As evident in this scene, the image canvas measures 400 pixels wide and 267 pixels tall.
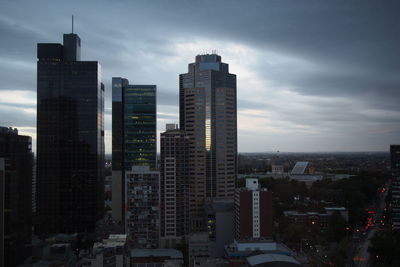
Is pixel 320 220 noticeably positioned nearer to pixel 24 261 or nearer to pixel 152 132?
pixel 152 132

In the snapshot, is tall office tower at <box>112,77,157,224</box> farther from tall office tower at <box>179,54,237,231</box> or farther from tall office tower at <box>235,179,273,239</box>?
tall office tower at <box>235,179,273,239</box>

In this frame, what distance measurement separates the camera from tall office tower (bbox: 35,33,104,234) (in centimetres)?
4784

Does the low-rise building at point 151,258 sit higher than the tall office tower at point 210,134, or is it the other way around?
the tall office tower at point 210,134

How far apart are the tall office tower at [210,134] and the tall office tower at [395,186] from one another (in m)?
20.5

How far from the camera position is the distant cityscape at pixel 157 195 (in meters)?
33.3

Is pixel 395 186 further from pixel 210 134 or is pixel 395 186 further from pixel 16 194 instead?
pixel 16 194

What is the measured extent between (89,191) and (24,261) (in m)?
14.4

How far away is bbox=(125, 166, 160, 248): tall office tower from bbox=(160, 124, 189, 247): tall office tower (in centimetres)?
172

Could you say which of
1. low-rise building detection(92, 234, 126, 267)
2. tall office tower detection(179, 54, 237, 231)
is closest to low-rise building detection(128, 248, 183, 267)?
low-rise building detection(92, 234, 126, 267)

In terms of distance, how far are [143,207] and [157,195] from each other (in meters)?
1.76

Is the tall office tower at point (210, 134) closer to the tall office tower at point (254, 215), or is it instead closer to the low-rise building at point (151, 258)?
the tall office tower at point (254, 215)

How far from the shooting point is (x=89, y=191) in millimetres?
48750

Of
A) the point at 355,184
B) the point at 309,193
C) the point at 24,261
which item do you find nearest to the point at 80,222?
the point at 24,261

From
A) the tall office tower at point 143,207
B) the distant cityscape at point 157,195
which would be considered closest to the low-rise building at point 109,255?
the distant cityscape at point 157,195
